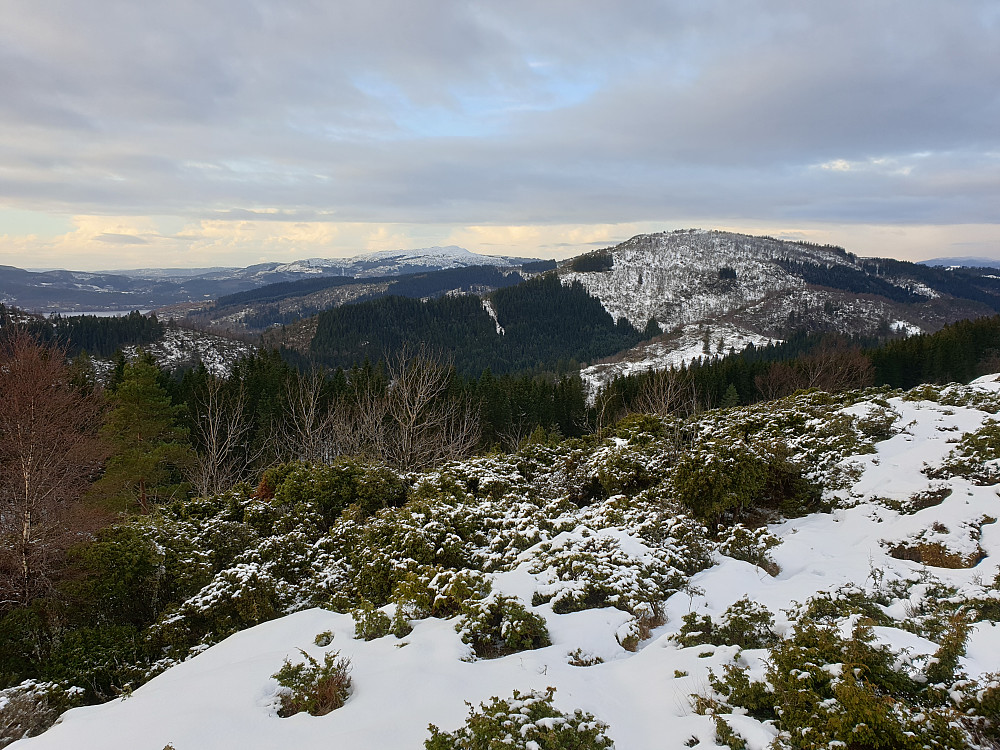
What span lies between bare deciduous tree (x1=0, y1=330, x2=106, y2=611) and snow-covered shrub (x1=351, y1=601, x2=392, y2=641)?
5943mm

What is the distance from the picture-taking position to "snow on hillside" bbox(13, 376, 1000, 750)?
5.06m

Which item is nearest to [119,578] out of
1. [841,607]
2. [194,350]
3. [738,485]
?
[841,607]

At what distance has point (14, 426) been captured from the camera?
10.1 metres

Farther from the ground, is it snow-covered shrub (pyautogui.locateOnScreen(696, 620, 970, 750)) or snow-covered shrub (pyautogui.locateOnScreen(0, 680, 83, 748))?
snow-covered shrub (pyautogui.locateOnScreen(696, 620, 970, 750))

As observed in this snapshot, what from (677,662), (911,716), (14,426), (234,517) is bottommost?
(234,517)

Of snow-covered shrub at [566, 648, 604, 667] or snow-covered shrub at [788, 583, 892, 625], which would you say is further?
snow-covered shrub at [566, 648, 604, 667]

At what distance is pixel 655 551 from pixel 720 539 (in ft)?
7.67

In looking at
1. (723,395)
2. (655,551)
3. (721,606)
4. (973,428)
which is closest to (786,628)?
(721,606)

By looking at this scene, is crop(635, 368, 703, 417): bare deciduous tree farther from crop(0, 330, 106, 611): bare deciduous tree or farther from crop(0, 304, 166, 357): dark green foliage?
crop(0, 304, 166, 357): dark green foliage

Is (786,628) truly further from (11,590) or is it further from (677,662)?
(11,590)

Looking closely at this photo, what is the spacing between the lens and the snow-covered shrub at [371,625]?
745 cm

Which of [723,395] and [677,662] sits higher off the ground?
[677,662]

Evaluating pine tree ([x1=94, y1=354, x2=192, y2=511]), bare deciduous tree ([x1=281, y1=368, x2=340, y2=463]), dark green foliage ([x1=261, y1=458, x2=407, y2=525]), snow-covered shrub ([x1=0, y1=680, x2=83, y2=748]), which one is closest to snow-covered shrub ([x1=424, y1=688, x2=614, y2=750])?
snow-covered shrub ([x1=0, y1=680, x2=83, y2=748])

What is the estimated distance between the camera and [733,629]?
6.50m
